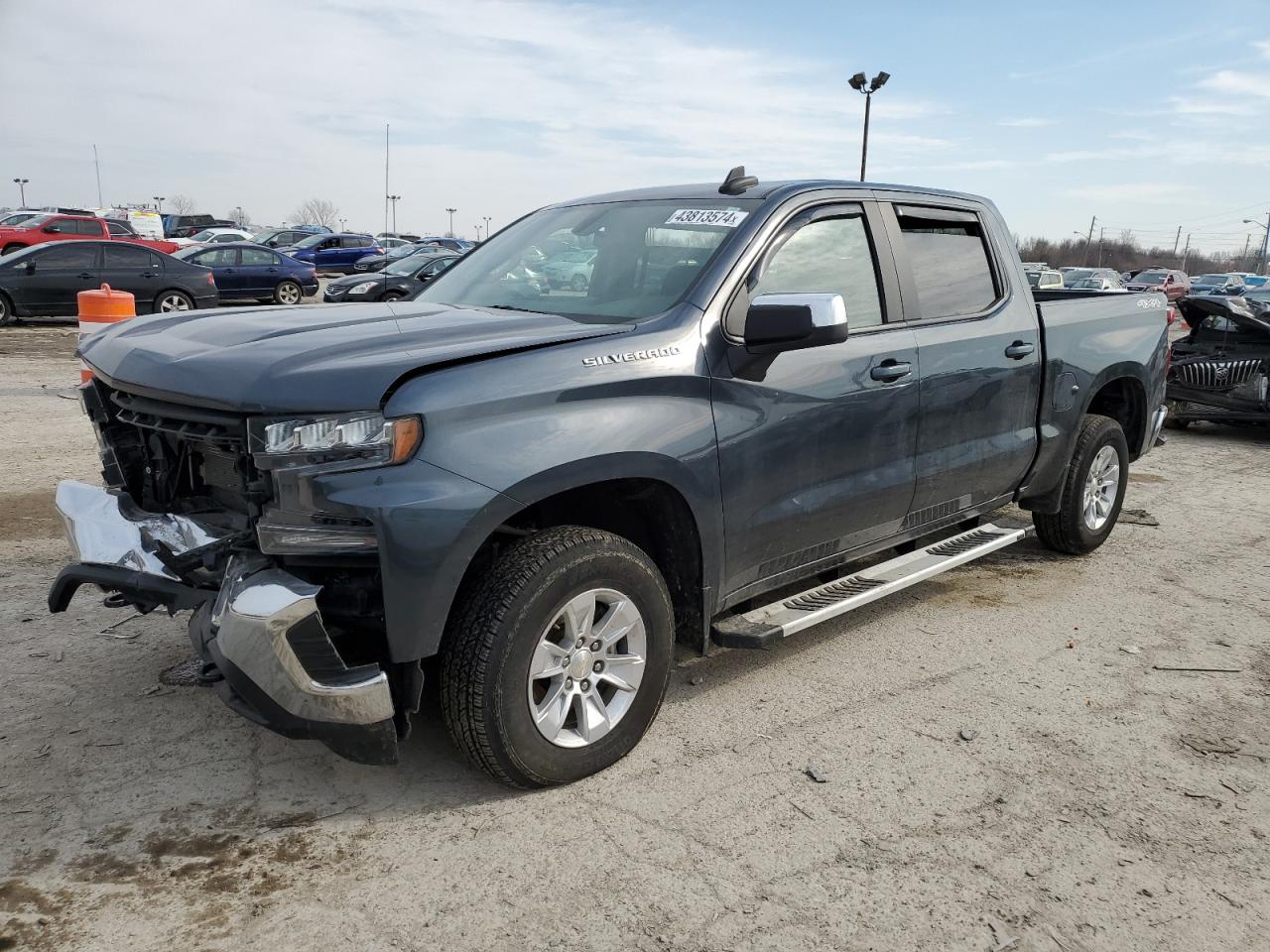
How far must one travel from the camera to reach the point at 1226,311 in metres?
10.2

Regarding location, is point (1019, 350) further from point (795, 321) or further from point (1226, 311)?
point (1226, 311)

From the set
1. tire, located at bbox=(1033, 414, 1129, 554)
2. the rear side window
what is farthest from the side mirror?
tire, located at bbox=(1033, 414, 1129, 554)

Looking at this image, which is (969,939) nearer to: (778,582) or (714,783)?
(714,783)

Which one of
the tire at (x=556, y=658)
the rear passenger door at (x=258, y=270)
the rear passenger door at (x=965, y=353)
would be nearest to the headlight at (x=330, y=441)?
the tire at (x=556, y=658)

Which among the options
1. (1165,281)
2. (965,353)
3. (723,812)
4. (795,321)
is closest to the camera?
(723,812)

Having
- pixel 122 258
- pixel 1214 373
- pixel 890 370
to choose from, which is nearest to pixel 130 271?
pixel 122 258

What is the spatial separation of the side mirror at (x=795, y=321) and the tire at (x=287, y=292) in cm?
2055

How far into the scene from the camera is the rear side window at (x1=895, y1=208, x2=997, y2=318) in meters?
4.49

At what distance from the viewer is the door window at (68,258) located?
53.7 ft

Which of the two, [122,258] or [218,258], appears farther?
[218,258]

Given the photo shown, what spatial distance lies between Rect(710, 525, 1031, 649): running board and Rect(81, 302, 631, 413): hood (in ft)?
3.86

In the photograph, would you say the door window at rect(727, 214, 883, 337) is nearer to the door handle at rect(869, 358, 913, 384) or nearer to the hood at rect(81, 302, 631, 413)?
the door handle at rect(869, 358, 913, 384)

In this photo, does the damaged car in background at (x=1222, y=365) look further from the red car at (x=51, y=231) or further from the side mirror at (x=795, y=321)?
the red car at (x=51, y=231)

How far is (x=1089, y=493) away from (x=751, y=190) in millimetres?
3032
